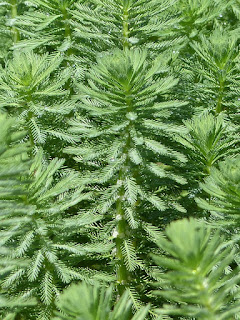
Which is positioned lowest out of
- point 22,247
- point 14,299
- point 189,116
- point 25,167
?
point 14,299

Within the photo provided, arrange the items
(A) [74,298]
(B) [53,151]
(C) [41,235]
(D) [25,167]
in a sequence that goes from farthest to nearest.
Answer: (B) [53,151]
(C) [41,235]
(D) [25,167]
(A) [74,298]

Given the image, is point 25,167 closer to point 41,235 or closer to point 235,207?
point 41,235

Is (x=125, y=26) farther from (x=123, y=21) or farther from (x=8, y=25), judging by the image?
(x=8, y=25)

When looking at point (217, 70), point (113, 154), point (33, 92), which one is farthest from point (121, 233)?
point (217, 70)

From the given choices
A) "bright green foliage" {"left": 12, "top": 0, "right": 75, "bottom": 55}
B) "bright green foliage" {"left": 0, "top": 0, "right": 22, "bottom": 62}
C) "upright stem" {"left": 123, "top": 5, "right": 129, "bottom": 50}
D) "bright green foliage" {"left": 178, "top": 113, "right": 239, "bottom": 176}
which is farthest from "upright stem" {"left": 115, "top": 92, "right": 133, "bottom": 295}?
"bright green foliage" {"left": 0, "top": 0, "right": 22, "bottom": 62}

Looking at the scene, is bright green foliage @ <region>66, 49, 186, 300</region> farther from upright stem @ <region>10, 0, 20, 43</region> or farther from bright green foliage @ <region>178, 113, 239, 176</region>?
upright stem @ <region>10, 0, 20, 43</region>

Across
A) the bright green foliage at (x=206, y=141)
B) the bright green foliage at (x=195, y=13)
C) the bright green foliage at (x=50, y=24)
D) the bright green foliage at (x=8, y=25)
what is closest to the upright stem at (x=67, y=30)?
the bright green foliage at (x=50, y=24)

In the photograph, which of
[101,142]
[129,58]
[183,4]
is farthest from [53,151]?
[183,4]
